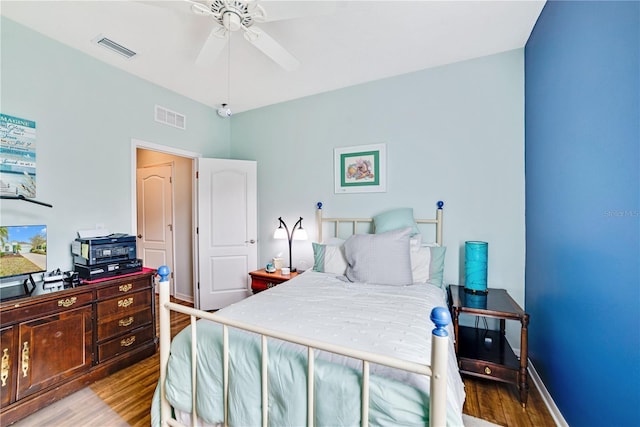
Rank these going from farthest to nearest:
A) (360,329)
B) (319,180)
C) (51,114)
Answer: (319,180) → (51,114) → (360,329)

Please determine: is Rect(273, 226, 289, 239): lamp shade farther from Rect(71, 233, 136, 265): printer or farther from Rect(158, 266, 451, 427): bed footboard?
Rect(158, 266, 451, 427): bed footboard

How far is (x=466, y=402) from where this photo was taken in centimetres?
180

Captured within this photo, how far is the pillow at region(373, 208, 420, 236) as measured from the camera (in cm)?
251

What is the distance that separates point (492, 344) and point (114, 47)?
3971 mm

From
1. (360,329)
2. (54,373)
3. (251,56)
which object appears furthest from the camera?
(251,56)

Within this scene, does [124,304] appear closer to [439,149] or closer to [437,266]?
[437,266]

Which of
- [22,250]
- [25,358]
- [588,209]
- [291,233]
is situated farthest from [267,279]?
[588,209]

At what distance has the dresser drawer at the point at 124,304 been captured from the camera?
2104mm

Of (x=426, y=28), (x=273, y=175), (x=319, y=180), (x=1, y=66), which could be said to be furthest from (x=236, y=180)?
(x=426, y=28)

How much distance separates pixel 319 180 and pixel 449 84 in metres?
1.63

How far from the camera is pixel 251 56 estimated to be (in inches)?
94.1

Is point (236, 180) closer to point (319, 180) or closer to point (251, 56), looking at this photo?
point (319, 180)

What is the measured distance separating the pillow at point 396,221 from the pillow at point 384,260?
13.5 inches

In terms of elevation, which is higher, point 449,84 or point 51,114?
point 449,84
